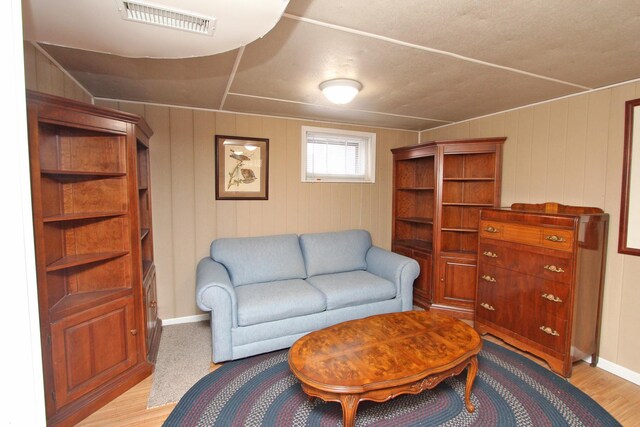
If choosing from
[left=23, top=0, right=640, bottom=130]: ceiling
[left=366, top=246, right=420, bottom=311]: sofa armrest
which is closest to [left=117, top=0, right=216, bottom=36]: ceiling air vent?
[left=23, top=0, right=640, bottom=130]: ceiling

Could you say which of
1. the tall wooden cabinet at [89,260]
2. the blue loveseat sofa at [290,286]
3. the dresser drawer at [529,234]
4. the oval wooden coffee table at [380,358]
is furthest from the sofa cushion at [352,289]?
the tall wooden cabinet at [89,260]

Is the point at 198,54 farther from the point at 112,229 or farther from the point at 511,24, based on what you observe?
the point at 511,24

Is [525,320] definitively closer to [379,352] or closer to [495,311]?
[495,311]

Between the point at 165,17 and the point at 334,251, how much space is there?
2610mm

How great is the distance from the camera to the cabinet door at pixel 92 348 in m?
1.74

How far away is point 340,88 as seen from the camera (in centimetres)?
227

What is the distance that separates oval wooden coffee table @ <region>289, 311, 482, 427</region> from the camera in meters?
1.52

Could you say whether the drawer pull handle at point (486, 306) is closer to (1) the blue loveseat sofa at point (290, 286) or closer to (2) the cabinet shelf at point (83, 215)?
(1) the blue loveseat sofa at point (290, 286)

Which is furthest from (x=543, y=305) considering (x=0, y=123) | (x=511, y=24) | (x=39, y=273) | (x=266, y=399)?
(x=39, y=273)

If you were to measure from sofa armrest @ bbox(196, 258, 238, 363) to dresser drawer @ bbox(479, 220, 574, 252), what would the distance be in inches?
91.3

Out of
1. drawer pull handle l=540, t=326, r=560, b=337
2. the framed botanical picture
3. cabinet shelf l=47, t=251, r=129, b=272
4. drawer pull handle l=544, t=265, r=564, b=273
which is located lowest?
drawer pull handle l=540, t=326, r=560, b=337

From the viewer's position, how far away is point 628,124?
2275 millimetres

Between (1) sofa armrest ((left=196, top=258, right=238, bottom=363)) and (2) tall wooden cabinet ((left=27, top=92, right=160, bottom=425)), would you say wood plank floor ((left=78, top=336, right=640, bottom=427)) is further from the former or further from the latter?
(1) sofa armrest ((left=196, top=258, right=238, bottom=363))

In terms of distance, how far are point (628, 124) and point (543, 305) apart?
1.47 m
